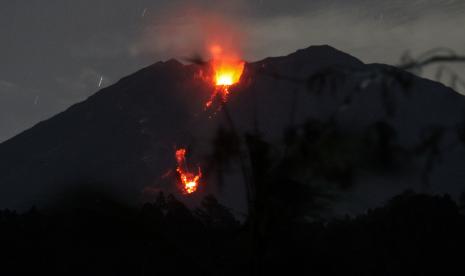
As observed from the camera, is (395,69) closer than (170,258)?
Yes

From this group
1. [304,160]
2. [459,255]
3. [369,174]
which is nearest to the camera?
[369,174]

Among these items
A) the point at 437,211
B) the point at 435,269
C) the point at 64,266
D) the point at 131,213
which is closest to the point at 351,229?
the point at 437,211

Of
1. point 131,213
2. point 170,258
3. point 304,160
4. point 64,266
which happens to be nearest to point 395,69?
point 304,160

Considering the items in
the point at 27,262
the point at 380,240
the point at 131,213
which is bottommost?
the point at 131,213

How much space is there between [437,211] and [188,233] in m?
17.1

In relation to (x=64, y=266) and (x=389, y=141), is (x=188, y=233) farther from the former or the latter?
(x=389, y=141)

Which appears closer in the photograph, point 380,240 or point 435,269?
point 435,269

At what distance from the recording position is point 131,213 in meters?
7.74

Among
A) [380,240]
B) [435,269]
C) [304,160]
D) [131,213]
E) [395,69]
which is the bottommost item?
[131,213]

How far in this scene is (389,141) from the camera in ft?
22.2

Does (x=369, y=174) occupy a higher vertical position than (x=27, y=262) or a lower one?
lower

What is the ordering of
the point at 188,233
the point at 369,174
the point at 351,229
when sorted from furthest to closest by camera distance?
the point at 351,229
the point at 188,233
the point at 369,174

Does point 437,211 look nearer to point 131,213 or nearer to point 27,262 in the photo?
point 27,262

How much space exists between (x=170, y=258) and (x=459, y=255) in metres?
16.7
